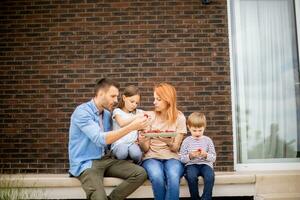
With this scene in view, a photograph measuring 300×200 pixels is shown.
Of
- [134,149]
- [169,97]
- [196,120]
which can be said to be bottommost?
[134,149]

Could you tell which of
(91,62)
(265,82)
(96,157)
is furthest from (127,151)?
(265,82)

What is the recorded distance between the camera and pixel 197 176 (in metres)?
3.96

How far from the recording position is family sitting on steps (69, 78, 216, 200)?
385 centimetres

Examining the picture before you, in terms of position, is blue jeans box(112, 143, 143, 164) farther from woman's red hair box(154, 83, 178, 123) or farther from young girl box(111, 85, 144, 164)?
woman's red hair box(154, 83, 178, 123)

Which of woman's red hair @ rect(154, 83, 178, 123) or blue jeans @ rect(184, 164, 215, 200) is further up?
woman's red hair @ rect(154, 83, 178, 123)

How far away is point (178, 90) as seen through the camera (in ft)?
18.1

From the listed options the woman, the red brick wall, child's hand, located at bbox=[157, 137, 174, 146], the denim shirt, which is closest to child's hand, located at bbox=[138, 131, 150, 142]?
the woman

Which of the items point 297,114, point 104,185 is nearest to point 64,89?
point 104,185

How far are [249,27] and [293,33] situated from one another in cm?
63

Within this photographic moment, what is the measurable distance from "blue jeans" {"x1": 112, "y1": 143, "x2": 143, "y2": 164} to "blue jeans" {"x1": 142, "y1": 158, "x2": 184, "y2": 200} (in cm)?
14

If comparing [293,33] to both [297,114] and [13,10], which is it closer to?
[297,114]

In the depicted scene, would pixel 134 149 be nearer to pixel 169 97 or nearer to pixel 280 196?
pixel 169 97

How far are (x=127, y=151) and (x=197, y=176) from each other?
0.75m

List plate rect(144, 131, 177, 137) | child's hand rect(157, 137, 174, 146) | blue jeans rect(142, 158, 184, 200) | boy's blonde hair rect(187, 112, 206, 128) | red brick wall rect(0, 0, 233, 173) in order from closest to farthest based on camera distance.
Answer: blue jeans rect(142, 158, 184, 200), plate rect(144, 131, 177, 137), boy's blonde hair rect(187, 112, 206, 128), child's hand rect(157, 137, 174, 146), red brick wall rect(0, 0, 233, 173)
